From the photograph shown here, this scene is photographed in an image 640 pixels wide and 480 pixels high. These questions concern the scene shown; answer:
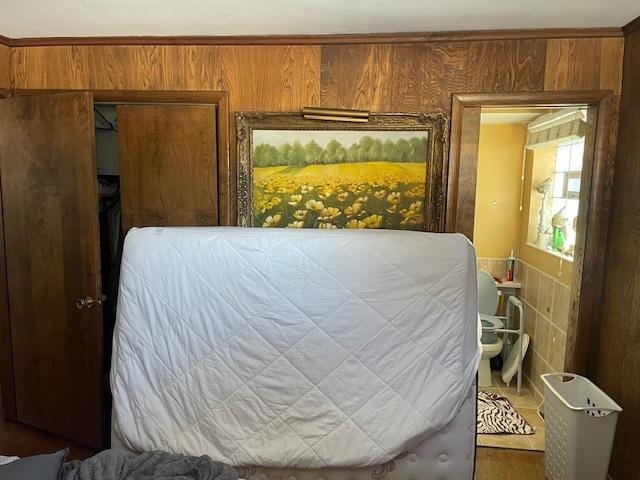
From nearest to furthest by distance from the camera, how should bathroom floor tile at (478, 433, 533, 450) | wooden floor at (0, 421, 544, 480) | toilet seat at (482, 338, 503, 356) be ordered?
1. wooden floor at (0, 421, 544, 480)
2. bathroom floor tile at (478, 433, 533, 450)
3. toilet seat at (482, 338, 503, 356)

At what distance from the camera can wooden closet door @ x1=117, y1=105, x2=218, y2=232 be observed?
2482 millimetres

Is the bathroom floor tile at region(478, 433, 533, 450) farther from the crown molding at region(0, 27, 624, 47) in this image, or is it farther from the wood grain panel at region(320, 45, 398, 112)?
the crown molding at region(0, 27, 624, 47)

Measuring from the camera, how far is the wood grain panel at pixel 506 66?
7.54 feet

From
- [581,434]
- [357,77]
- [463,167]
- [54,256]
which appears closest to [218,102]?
[357,77]

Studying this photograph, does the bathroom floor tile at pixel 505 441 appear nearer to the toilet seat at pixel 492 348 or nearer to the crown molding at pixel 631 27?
the toilet seat at pixel 492 348

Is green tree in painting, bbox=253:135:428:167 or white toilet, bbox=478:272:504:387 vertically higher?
green tree in painting, bbox=253:135:428:167

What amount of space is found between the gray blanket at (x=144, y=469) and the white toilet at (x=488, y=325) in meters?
2.79

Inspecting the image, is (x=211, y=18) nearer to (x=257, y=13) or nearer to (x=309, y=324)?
(x=257, y=13)

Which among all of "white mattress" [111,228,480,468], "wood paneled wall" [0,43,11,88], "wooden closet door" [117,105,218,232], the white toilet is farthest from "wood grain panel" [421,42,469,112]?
"wood paneled wall" [0,43,11,88]

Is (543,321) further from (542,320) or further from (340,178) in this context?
(340,178)

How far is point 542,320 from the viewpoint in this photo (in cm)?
349

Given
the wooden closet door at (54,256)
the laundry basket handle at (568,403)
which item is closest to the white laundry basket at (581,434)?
the laundry basket handle at (568,403)

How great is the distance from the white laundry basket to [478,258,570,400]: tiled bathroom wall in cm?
83

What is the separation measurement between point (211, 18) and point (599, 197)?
214 centimetres
